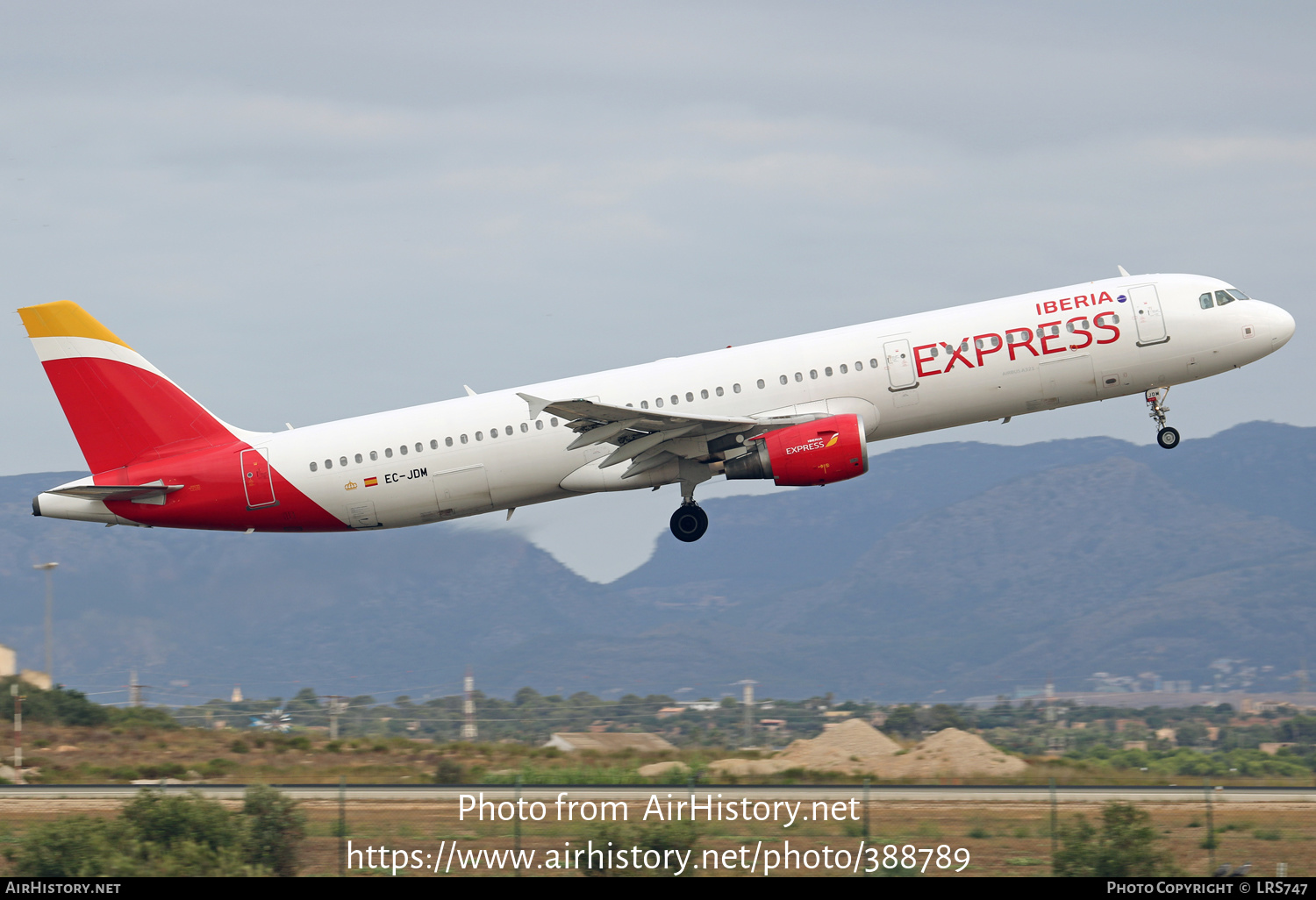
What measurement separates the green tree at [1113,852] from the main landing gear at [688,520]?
15033 mm

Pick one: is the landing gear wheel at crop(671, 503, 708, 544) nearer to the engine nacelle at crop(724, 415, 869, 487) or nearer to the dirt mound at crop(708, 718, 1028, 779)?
the engine nacelle at crop(724, 415, 869, 487)

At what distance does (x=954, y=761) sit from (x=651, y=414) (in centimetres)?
1263

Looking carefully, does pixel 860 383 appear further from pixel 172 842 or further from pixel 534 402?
pixel 172 842

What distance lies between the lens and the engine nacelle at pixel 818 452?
34.0m

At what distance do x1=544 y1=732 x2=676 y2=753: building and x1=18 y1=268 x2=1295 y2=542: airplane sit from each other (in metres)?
6.28

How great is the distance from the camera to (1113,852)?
76.5ft

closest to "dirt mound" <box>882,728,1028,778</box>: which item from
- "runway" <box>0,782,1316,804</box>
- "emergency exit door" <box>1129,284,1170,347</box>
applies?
"runway" <box>0,782,1316,804</box>

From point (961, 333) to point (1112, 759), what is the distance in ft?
46.9

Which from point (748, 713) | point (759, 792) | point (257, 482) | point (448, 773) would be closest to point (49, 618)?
point (257, 482)

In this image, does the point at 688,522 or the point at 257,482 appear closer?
the point at 257,482

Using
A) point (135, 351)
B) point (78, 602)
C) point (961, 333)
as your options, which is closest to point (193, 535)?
point (78, 602)

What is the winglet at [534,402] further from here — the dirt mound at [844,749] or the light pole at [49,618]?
the light pole at [49,618]
